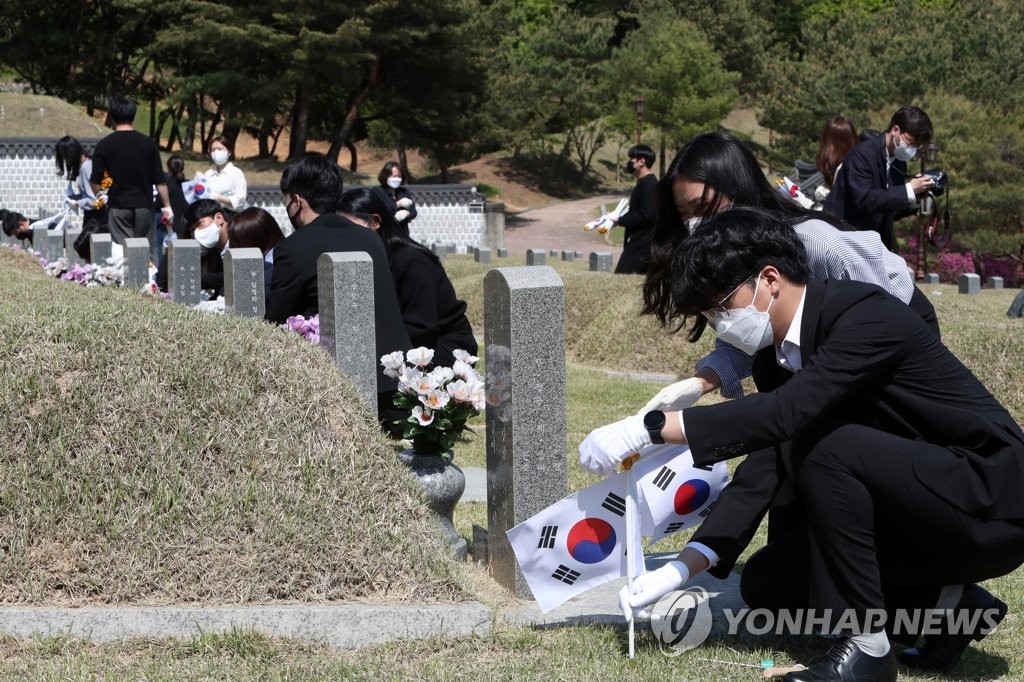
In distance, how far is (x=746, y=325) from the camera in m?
3.52

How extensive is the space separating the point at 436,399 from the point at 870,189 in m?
3.34

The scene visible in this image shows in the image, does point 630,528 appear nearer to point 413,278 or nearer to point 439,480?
point 439,480

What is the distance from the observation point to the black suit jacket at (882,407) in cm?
332

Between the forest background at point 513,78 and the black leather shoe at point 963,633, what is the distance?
27932 mm

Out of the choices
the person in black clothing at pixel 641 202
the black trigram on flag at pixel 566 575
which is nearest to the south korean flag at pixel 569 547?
the black trigram on flag at pixel 566 575

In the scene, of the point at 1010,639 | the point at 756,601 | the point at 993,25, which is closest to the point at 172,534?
the point at 756,601

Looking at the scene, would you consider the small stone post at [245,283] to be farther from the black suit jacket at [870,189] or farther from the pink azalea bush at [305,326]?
the black suit jacket at [870,189]

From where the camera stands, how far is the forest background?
105 feet

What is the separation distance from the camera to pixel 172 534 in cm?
389

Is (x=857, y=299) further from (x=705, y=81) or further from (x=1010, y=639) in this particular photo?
(x=705, y=81)

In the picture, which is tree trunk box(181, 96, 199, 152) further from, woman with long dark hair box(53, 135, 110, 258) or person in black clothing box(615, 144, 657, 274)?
person in black clothing box(615, 144, 657, 274)

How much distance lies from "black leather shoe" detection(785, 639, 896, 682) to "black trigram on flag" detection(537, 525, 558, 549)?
882 mm

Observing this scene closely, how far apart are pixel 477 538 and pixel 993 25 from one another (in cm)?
3583

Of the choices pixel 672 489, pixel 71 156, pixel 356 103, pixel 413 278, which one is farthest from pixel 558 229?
pixel 672 489
